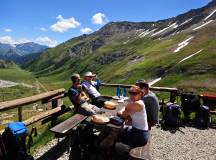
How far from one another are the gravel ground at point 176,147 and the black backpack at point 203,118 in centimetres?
58

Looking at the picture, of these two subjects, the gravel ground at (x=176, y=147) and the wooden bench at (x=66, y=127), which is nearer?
the wooden bench at (x=66, y=127)

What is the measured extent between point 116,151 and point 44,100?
16.9 ft

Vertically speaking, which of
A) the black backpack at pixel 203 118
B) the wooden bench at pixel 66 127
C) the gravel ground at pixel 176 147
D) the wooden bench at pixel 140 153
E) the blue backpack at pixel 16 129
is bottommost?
the gravel ground at pixel 176 147

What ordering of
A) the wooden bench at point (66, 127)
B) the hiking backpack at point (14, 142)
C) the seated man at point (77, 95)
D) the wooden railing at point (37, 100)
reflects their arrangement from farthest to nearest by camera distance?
the seated man at point (77, 95), the wooden railing at point (37, 100), the wooden bench at point (66, 127), the hiking backpack at point (14, 142)

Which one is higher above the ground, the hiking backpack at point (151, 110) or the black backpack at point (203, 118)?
the hiking backpack at point (151, 110)

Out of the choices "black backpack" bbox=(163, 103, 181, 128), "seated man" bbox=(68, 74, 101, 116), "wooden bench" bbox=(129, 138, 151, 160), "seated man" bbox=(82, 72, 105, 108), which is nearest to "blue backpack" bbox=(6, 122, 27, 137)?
"wooden bench" bbox=(129, 138, 151, 160)

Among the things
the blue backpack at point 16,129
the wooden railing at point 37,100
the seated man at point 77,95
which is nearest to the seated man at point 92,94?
the seated man at point 77,95

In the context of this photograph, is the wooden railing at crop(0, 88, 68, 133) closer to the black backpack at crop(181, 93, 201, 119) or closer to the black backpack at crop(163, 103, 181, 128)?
the black backpack at crop(163, 103, 181, 128)

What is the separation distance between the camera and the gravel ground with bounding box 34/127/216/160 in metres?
11.2

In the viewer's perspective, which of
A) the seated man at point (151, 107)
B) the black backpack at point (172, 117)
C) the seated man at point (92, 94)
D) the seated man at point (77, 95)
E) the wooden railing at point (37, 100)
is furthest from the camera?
the black backpack at point (172, 117)

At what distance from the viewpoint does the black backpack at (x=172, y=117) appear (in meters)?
14.6

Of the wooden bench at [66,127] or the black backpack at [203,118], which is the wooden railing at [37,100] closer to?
the wooden bench at [66,127]

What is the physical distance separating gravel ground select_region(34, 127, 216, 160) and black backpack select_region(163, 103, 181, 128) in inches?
16.2

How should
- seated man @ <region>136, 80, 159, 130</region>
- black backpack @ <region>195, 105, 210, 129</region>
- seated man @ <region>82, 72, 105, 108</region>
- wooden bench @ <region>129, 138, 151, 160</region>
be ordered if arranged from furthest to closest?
1. black backpack @ <region>195, 105, 210, 129</region>
2. seated man @ <region>82, 72, 105, 108</region>
3. seated man @ <region>136, 80, 159, 130</region>
4. wooden bench @ <region>129, 138, 151, 160</region>
